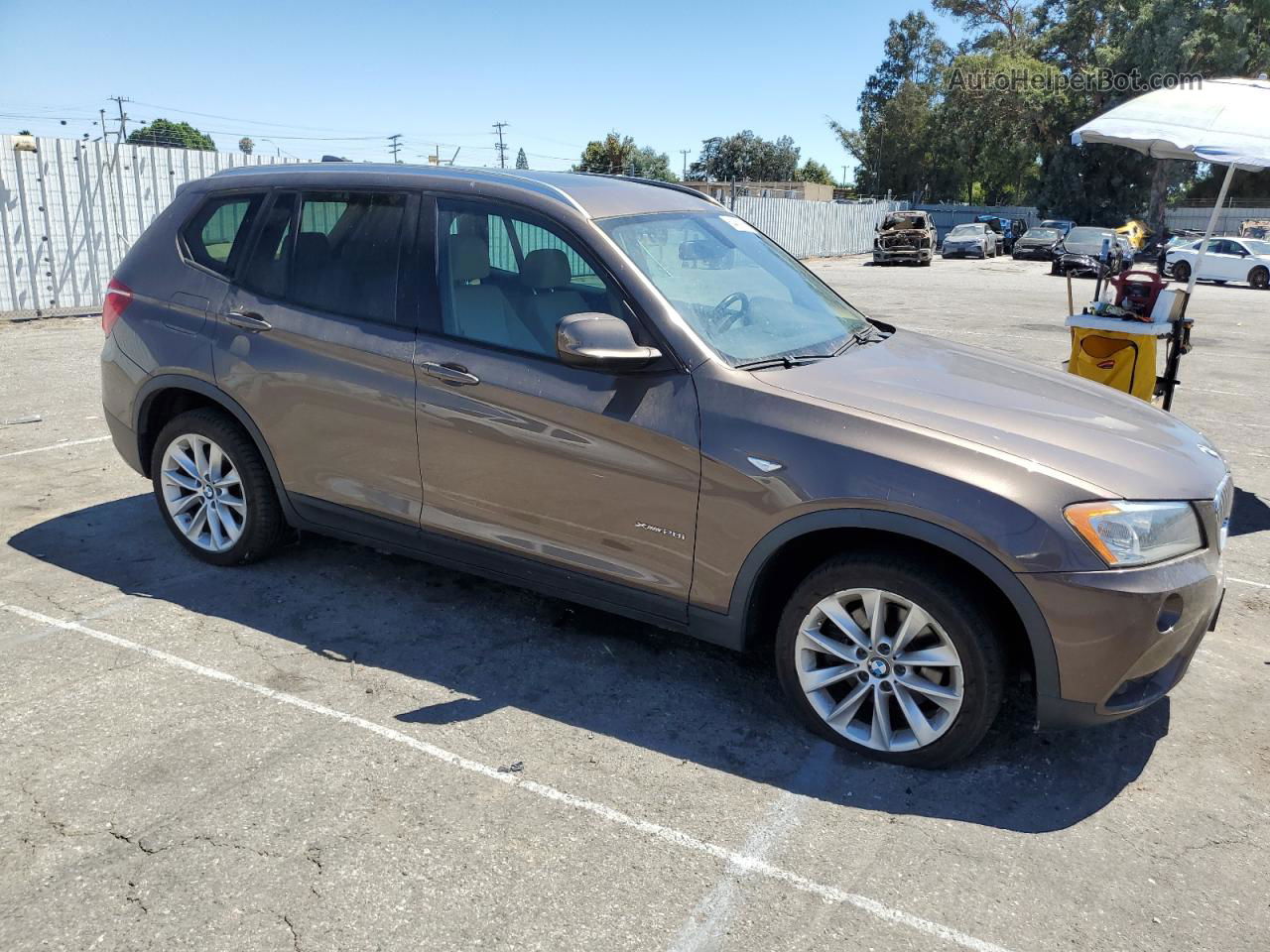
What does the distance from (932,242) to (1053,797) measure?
119ft

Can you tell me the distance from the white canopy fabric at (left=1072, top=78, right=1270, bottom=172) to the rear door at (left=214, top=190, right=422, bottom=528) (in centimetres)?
526

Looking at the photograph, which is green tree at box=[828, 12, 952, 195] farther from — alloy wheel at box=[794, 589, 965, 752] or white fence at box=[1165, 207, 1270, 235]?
alloy wheel at box=[794, 589, 965, 752]

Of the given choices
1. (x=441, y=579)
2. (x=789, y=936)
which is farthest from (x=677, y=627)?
(x=441, y=579)

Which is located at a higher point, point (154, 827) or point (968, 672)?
point (968, 672)

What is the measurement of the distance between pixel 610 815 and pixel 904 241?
3503 centimetres

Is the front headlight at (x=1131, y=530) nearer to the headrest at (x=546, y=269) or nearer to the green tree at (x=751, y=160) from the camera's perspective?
the headrest at (x=546, y=269)

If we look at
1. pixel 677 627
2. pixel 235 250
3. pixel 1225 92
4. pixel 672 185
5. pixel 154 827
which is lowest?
pixel 154 827

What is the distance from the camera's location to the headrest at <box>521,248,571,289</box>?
3.87m

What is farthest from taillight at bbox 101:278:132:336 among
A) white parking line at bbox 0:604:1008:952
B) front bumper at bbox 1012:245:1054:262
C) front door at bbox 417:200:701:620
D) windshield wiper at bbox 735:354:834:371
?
front bumper at bbox 1012:245:1054:262

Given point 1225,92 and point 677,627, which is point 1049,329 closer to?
point 1225,92

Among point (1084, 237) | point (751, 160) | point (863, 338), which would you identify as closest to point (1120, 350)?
point (863, 338)

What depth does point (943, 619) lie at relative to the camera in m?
3.18

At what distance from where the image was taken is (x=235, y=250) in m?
4.68

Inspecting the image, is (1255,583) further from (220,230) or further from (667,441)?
(220,230)
